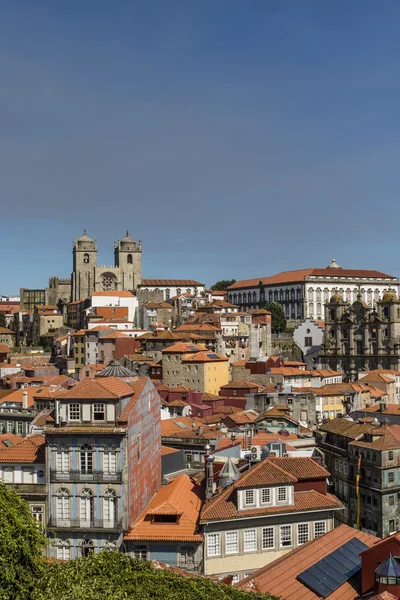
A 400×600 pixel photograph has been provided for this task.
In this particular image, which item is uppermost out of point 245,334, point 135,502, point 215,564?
point 245,334

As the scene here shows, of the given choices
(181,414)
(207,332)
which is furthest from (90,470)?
(207,332)

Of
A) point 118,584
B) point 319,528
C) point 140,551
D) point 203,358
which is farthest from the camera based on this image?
point 203,358

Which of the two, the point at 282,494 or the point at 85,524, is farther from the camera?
the point at 282,494

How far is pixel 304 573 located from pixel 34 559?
31.1 feet

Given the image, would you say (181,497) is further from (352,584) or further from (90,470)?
(352,584)

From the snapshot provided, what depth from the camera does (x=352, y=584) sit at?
83.6 feet

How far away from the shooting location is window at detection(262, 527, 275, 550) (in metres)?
30.7

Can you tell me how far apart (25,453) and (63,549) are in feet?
17.0

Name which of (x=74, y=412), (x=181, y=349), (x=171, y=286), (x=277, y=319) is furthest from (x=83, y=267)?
(x=74, y=412)

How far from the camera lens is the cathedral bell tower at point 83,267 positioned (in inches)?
5650

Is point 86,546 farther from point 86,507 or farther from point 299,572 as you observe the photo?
point 299,572

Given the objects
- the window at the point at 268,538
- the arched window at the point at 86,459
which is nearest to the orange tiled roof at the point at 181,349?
the arched window at the point at 86,459

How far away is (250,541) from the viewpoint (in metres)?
30.6

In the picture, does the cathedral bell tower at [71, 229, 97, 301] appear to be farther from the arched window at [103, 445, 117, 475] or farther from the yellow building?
the arched window at [103, 445, 117, 475]
